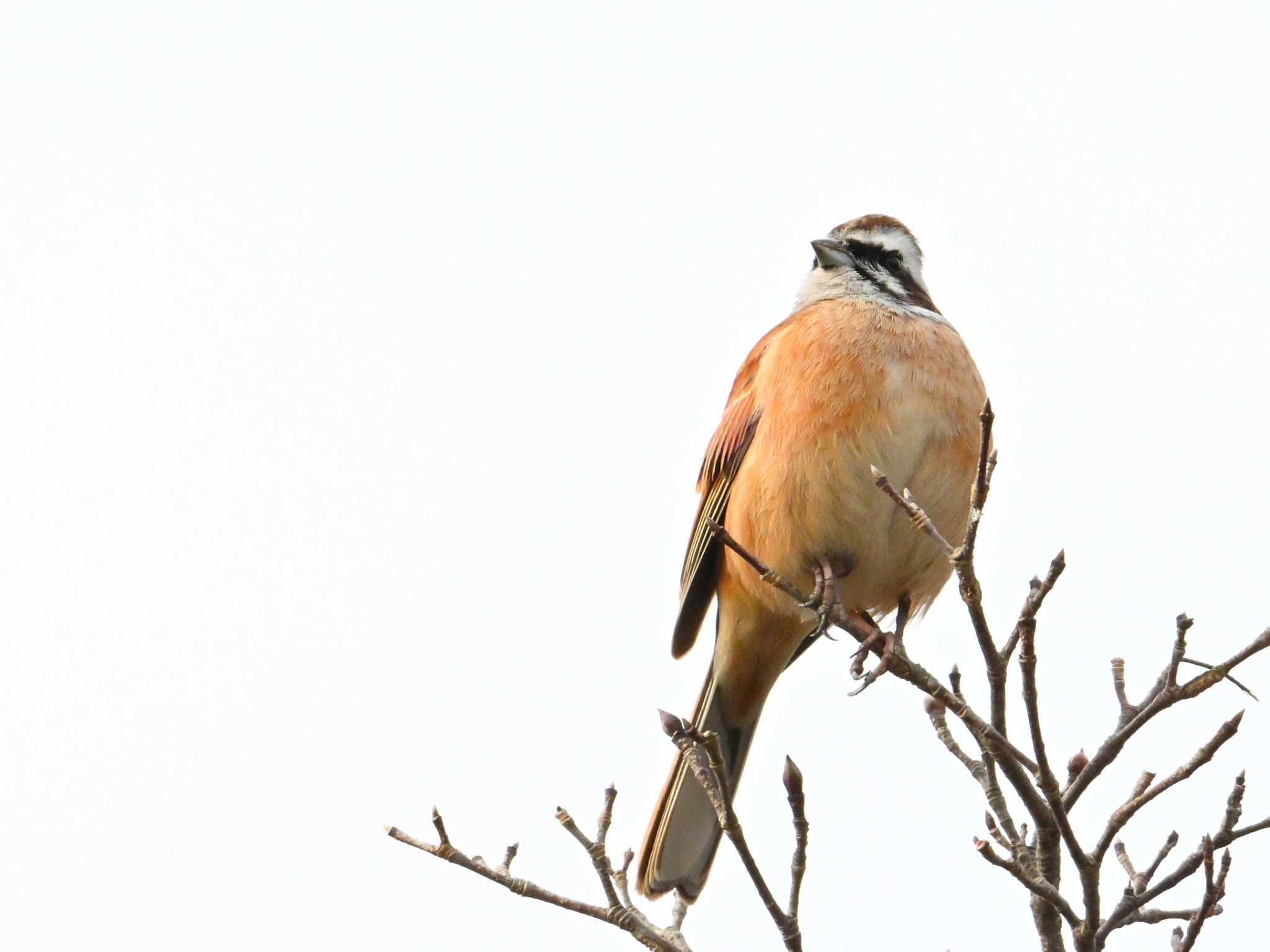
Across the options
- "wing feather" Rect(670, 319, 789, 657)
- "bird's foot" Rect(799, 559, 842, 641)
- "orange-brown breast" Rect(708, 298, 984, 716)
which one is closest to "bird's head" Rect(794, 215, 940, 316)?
"wing feather" Rect(670, 319, 789, 657)

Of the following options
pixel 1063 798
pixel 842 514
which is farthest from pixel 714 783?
pixel 842 514

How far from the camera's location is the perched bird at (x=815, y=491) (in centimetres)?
534

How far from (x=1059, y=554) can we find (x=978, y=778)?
0.85 meters

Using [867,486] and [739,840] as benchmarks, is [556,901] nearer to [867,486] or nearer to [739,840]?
[739,840]

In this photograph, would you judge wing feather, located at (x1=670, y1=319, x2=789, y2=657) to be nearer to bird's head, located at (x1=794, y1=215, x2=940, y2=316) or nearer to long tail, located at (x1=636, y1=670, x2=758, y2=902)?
bird's head, located at (x1=794, y1=215, x2=940, y2=316)

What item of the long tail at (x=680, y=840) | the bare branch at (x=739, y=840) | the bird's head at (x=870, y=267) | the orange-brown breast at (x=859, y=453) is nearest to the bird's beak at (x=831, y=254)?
the bird's head at (x=870, y=267)

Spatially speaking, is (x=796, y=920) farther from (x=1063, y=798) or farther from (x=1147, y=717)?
(x=1147, y=717)

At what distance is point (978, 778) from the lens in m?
3.87

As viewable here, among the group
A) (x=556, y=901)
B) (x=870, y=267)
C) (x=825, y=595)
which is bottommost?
(x=556, y=901)

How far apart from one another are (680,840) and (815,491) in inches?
62.7

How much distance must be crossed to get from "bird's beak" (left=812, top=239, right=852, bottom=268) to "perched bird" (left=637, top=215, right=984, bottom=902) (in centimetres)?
7

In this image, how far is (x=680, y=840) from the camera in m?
5.73

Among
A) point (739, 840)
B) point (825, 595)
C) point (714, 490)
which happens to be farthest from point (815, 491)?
point (739, 840)

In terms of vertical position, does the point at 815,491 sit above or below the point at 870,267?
below
